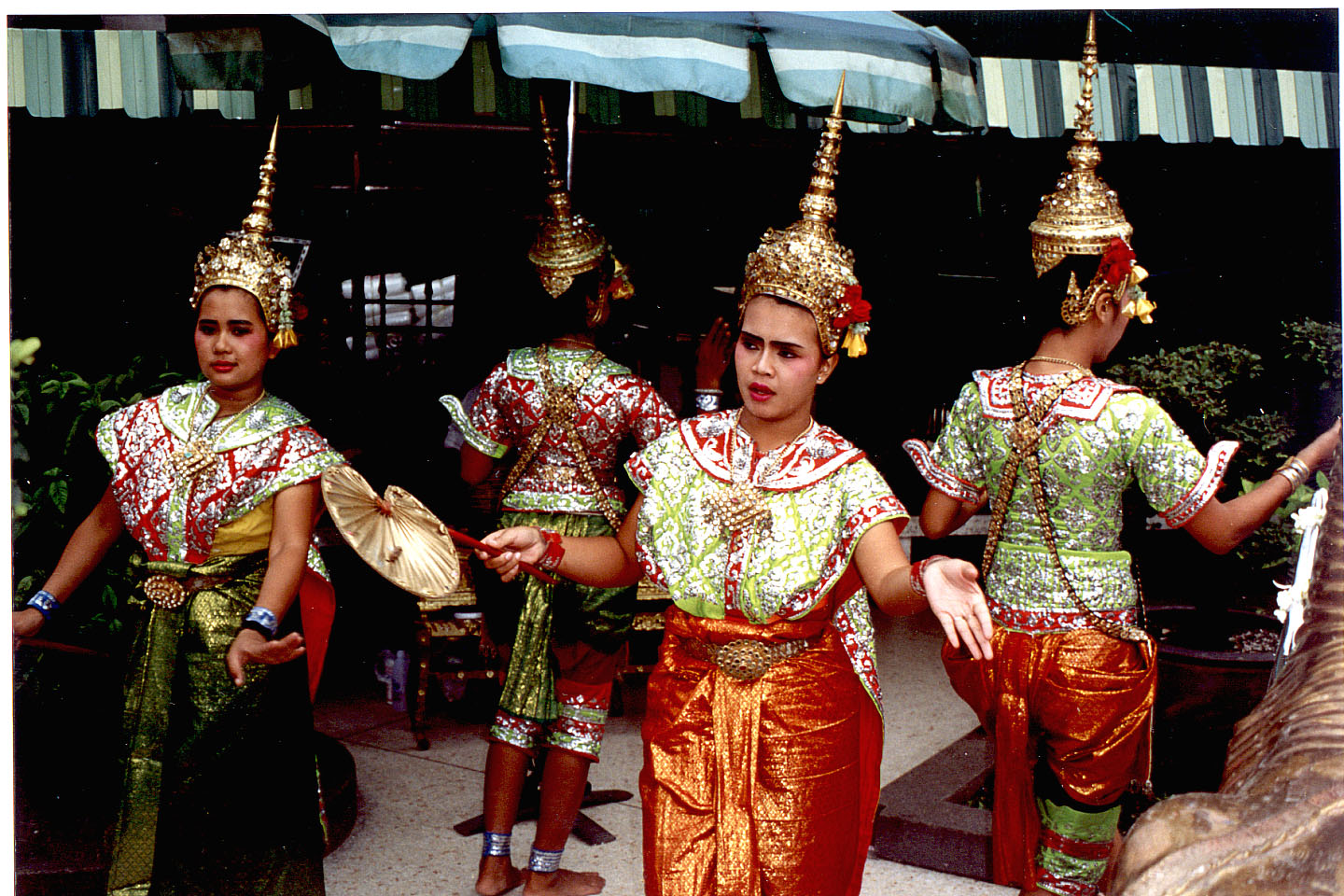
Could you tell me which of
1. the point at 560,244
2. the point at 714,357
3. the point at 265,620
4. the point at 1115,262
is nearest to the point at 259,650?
the point at 265,620

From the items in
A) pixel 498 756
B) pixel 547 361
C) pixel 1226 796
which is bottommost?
pixel 498 756

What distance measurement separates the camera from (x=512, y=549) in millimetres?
2305

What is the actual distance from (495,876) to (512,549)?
5.17ft

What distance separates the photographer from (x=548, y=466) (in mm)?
3613

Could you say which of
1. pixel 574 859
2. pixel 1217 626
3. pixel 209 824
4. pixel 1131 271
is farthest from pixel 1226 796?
pixel 1217 626

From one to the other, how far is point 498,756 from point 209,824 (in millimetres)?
916

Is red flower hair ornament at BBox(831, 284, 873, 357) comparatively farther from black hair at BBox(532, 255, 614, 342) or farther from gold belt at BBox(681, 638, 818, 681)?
black hair at BBox(532, 255, 614, 342)

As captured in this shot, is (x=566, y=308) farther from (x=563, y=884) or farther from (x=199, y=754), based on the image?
(x=563, y=884)

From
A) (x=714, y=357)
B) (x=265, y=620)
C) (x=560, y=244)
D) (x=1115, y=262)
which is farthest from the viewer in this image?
(x=714, y=357)

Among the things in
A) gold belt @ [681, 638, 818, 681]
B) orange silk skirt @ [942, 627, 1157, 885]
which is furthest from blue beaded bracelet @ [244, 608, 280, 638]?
orange silk skirt @ [942, 627, 1157, 885]

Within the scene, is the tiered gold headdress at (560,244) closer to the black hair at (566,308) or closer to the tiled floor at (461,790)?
the black hair at (566,308)

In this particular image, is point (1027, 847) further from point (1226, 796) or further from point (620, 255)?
point (620, 255)

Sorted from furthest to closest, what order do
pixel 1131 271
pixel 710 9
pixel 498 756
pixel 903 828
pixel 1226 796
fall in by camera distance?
pixel 903 828, pixel 498 756, pixel 1131 271, pixel 710 9, pixel 1226 796

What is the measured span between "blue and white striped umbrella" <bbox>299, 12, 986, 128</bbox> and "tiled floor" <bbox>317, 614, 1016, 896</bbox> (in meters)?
2.33
